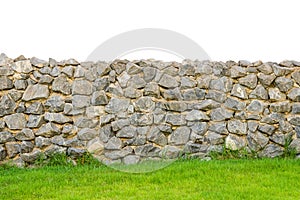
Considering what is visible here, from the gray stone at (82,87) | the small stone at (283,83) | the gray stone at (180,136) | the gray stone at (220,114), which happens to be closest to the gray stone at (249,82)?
the small stone at (283,83)

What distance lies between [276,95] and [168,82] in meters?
1.82

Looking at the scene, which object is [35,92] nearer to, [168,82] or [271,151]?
[168,82]

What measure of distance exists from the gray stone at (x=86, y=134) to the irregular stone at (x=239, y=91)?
239 cm

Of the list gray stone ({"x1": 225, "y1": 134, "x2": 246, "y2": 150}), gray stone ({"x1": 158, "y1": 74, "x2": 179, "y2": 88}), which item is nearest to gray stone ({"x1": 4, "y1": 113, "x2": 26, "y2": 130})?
gray stone ({"x1": 158, "y1": 74, "x2": 179, "y2": 88})

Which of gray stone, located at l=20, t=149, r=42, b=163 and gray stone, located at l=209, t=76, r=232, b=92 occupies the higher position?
gray stone, located at l=209, t=76, r=232, b=92

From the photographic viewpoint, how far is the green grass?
566cm

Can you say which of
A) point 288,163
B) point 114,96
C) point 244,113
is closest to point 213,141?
point 244,113

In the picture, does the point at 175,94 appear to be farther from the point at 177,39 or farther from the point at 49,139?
the point at 49,139

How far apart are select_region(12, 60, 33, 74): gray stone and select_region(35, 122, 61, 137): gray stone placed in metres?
0.96

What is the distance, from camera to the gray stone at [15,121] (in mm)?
7703

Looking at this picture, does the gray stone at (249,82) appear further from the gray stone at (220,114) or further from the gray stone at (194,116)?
the gray stone at (194,116)

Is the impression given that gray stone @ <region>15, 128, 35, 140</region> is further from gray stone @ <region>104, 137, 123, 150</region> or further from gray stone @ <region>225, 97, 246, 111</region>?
gray stone @ <region>225, 97, 246, 111</region>

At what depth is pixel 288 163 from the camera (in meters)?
7.15

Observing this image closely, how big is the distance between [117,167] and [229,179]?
1897mm
